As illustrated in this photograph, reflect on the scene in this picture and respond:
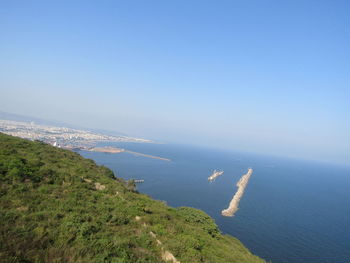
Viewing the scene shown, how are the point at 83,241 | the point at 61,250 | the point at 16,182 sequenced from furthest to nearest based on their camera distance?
the point at 16,182, the point at 83,241, the point at 61,250

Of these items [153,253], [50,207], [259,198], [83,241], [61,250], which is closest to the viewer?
[61,250]


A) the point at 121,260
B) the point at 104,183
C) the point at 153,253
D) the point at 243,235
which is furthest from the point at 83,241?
the point at 243,235

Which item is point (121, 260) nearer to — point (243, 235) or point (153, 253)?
point (153, 253)

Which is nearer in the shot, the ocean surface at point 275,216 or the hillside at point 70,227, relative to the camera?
the hillside at point 70,227

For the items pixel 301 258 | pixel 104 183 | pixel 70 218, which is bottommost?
pixel 301 258

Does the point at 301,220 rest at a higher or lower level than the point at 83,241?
lower

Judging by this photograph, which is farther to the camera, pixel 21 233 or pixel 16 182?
pixel 16 182

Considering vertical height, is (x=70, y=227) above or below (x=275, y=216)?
above

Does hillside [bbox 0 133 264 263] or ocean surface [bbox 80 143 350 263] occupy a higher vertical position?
hillside [bbox 0 133 264 263]

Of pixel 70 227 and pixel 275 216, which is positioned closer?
pixel 70 227

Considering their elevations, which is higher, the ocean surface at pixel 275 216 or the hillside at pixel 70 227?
the hillside at pixel 70 227

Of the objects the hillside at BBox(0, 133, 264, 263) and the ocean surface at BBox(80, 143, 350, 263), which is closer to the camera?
the hillside at BBox(0, 133, 264, 263)
